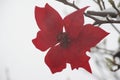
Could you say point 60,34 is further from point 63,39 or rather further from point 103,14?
point 103,14

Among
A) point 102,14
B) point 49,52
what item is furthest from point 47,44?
Result: point 102,14

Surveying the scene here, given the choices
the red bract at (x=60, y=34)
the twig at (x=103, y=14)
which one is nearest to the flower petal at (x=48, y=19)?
the red bract at (x=60, y=34)

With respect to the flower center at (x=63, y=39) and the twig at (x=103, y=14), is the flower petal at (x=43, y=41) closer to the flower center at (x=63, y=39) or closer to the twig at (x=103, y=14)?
the flower center at (x=63, y=39)

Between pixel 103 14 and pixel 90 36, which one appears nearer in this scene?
pixel 90 36

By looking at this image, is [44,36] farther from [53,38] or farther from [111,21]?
[111,21]

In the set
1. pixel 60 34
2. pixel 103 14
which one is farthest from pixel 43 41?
pixel 103 14
